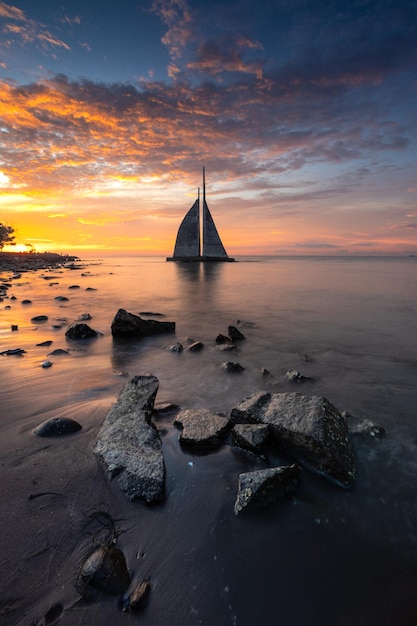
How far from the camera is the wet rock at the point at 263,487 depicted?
2801mm

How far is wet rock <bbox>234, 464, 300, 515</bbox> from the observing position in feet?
9.19

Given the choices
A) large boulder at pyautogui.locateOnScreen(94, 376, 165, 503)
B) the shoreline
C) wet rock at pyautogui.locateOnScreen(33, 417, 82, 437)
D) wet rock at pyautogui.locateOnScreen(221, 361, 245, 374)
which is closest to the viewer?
large boulder at pyautogui.locateOnScreen(94, 376, 165, 503)

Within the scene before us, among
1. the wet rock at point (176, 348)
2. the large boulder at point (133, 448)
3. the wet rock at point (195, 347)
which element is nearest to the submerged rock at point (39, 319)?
the wet rock at point (176, 348)

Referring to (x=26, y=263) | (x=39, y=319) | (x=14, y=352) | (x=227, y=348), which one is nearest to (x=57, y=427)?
(x=14, y=352)

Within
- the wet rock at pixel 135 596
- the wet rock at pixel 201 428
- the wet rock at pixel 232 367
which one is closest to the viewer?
the wet rock at pixel 135 596

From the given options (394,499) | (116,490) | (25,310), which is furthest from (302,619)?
(25,310)

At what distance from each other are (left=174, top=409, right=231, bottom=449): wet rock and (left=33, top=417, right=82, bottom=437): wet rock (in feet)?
4.62

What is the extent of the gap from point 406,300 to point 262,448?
19807mm

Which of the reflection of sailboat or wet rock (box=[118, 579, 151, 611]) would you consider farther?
the reflection of sailboat

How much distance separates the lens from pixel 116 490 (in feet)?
9.74

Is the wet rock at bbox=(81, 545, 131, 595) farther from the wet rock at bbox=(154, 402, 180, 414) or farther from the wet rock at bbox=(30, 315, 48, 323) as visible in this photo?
the wet rock at bbox=(30, 315, 48, 323)

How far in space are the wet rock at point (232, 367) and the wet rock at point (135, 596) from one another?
4413mm

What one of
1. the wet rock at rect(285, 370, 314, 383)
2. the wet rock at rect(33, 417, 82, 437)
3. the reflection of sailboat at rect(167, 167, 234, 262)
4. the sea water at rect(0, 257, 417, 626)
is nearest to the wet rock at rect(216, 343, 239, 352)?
the sea water at rect(0, 257, 417, 626)

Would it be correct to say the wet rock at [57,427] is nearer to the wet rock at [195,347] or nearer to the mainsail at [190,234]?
the wet rock at [195,347]
